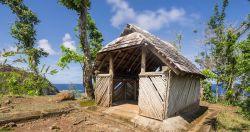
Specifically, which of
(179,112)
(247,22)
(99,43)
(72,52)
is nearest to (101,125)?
(179,112)

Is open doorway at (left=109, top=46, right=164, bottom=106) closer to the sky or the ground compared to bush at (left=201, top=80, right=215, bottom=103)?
closer to the sky

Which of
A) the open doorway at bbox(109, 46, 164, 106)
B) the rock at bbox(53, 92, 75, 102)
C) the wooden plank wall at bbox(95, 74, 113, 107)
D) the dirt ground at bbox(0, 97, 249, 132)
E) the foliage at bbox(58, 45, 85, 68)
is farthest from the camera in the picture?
the foliage at bbox(58, 45, 85, 68)

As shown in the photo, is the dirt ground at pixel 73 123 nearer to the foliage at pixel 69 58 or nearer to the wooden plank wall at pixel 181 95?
the wooden plank wall at pixel 181 95

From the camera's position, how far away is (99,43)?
81.1 ft

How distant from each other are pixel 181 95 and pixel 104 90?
17.1 ft

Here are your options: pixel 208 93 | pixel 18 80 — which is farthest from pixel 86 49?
pixel 208 93

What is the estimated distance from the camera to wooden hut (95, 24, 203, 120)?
948cm

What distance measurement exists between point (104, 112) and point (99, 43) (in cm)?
1468

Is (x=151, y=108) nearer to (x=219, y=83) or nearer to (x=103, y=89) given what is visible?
(x=103, y=89)

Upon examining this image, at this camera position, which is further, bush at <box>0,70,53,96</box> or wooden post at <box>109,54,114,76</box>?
wooden post at <box>109,54,114,76</box>

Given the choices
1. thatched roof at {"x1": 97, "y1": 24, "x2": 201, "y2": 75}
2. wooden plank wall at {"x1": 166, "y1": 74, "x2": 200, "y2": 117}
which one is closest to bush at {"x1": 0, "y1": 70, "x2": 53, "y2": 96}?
thatched roof at {"x1": 97, "y1": 24, "x2": 201, "y2": 75}

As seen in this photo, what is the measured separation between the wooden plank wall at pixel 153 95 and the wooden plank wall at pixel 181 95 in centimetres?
39

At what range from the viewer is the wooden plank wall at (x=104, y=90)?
1232 cm

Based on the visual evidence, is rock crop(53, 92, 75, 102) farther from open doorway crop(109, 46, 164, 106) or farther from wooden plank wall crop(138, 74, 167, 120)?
wooden plank wall crop(138, 74, 167, 120)
